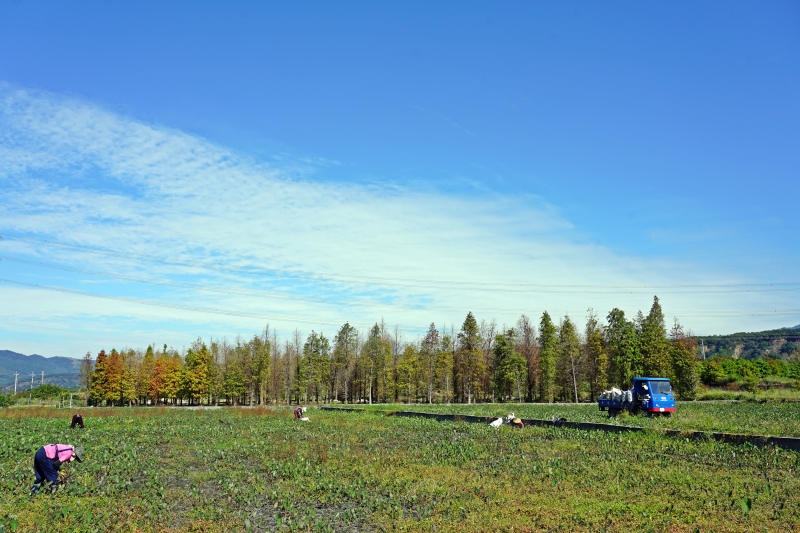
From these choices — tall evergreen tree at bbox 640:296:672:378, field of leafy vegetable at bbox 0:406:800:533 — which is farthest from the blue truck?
A: tall evergreen tree at bbox 640:296:672:378

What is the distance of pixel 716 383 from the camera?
8575cm

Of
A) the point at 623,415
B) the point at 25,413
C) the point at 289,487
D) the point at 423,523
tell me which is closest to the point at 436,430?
the point at 623,415

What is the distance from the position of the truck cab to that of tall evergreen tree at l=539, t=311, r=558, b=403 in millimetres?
44937

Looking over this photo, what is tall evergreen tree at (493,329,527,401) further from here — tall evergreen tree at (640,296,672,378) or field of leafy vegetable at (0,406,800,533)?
field of leafy vegetable at (0,406,800,533)

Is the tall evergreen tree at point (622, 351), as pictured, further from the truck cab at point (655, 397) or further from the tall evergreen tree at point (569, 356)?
the truck cab at point (655, 397)

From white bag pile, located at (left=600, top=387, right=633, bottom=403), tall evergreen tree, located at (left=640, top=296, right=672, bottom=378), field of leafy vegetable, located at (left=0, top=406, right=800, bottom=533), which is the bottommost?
field of leafy vegetable, located at (left=0, top=406, right=800, bottom=533)

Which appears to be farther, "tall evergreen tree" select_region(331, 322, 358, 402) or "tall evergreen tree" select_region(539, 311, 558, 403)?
"tall evergreen tree" select_region(331, 322, 358, 402)

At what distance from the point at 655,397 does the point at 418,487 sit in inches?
954

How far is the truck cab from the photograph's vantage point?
3356cm

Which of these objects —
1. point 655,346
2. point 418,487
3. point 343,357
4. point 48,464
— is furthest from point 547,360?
point 48,464

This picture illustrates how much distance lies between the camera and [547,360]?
7881cm

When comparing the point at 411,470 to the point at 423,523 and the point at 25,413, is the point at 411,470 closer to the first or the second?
the point at 423,523

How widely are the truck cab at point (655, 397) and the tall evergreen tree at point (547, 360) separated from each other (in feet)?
147

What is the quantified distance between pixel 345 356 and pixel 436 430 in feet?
225
